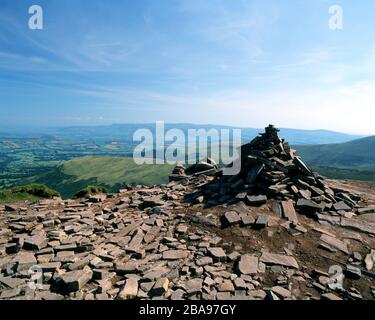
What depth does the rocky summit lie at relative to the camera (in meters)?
10.2

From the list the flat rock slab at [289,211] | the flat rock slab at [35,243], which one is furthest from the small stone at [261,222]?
the flat rock slab at [35,243]

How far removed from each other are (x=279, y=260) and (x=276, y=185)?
22.4 ft

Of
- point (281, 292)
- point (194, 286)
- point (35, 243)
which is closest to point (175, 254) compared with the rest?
point (194, 286)

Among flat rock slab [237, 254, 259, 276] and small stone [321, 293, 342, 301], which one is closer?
small stone [321, 293, 342, 301]

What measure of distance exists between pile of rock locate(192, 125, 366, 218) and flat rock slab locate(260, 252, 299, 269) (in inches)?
155

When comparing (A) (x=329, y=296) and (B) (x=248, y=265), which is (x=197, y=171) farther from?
(A) (x=329, y=296)

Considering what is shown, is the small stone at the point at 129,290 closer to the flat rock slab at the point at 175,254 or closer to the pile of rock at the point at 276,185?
the flat rock slab at the point at 175,254

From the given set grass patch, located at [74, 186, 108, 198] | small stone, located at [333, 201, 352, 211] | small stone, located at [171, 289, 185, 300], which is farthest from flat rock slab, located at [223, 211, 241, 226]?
grass patch, located at [74, 186, 108, 198]

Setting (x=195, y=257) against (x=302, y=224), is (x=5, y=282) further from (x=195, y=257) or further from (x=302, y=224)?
(x=302, y=224)

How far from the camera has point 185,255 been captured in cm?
1242

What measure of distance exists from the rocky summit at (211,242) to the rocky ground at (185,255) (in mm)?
48

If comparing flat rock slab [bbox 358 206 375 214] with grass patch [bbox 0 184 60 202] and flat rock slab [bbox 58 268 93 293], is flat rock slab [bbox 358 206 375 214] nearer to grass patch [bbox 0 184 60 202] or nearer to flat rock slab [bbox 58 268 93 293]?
flat rock slab [bbox 58 268 93 293]
